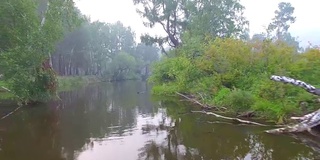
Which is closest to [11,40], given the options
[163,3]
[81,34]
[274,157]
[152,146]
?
[152,146]

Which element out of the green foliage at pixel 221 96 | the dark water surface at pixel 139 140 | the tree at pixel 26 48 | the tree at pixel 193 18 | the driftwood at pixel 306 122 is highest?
the tree at pixel 193 18

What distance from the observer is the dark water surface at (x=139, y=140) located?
9.16 metres

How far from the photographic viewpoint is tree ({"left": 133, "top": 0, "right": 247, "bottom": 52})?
35.6 metres

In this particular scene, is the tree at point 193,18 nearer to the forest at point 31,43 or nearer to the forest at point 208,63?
the forest at point 208,63

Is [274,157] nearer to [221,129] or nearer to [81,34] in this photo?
[221,129]

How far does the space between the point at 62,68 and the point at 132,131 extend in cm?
5233

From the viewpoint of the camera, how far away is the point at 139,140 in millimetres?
11266

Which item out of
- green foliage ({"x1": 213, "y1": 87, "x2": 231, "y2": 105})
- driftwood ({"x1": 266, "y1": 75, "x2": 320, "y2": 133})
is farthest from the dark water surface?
green foliage ({"x1": 213, "y1": 87, "x2": 231, "y2": 105})

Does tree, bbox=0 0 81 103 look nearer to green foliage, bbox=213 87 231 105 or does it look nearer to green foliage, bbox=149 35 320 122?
green foliage, bbox=149 35 320 122

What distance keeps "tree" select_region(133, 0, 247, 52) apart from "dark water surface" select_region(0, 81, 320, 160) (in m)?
20.8

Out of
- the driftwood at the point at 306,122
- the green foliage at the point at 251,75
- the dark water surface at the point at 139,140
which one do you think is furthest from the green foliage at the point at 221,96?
the driftwood at the point at 306,122

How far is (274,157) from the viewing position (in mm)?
8594

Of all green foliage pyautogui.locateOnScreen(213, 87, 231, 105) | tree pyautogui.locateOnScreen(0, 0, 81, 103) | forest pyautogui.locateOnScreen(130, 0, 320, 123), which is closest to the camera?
forest pyautogui.locateOnScreen(130, 0, 320, 123)

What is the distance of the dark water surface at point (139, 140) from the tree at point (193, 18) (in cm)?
2082
